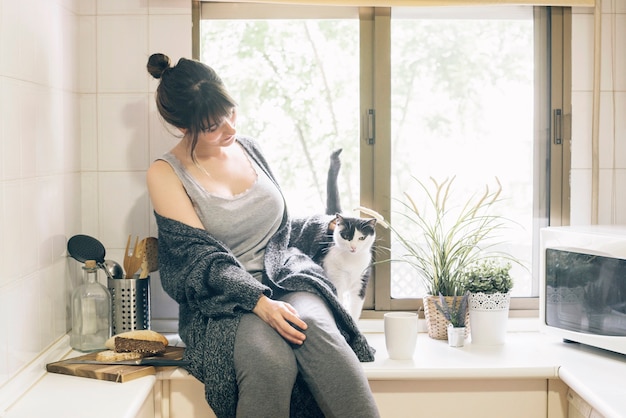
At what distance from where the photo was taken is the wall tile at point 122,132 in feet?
7.52

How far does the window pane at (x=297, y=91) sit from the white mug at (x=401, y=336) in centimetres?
51

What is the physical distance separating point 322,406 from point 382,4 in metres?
1.19

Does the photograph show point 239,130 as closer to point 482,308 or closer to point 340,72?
point 340,72

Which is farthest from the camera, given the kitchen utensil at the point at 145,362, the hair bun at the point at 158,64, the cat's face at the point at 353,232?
the cat's face at the point at 353,232

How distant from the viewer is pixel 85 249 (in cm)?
206

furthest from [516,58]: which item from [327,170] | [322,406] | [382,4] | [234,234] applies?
[322,406]

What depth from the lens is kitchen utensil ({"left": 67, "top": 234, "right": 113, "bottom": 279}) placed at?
2.05m

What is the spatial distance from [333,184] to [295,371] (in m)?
0.69

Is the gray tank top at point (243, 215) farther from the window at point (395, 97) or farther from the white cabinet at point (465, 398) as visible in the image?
the white cabinet at point (465, 398)

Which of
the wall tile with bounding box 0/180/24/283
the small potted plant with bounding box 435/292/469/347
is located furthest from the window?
the wall tile with bounding box 0/180/24/283

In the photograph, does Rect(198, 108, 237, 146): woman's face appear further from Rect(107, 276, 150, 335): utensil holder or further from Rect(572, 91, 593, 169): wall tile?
Rect(572, 91, 593, 169): wall tile

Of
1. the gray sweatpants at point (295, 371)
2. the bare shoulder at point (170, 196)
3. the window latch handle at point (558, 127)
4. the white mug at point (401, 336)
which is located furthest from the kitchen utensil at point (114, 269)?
the window latch handle at point (558, 127)

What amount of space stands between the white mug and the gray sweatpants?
243 millimetres

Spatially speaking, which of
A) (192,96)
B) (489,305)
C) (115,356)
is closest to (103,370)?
(115,356)
